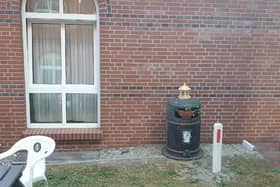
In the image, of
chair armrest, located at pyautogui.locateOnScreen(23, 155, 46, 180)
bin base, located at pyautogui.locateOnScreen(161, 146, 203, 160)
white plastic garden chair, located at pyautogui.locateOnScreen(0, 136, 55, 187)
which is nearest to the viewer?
chair armrest, located at pyautogui.locateOnScreen(23, 155, 46, 180)

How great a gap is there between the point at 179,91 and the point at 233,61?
1176 millimetres

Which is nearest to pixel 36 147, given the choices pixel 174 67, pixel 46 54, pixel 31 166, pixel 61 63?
pixel 31 166

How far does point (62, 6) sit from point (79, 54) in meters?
0.88

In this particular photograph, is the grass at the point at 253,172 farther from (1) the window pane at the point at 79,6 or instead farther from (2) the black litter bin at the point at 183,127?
(1) the window pane at the point at 79,6

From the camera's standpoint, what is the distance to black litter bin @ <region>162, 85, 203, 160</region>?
445 centimetres

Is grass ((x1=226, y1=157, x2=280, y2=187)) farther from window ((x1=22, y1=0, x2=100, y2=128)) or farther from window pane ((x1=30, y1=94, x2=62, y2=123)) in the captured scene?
window pane ((x1=30, y1=94, x2=62, y2=123))

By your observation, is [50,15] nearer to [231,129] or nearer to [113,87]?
[113,87]

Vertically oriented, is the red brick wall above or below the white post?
above

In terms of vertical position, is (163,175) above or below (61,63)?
below

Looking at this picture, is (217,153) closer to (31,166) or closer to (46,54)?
(31,166)

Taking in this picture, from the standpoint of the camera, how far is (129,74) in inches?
193

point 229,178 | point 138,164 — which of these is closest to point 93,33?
point 138,164

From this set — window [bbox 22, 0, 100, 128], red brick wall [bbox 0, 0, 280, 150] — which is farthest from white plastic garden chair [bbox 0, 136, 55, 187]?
window [bbox 22, 0, 100, 128]

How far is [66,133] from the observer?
4809 mm
